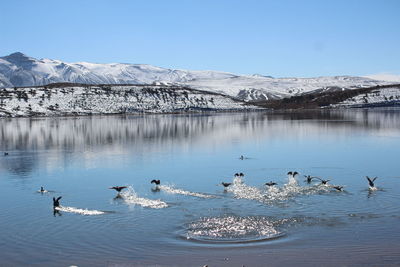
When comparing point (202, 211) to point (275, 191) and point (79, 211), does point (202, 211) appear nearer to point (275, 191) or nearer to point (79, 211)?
point (275, 191)

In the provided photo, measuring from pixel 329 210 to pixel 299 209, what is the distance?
1.66 metres

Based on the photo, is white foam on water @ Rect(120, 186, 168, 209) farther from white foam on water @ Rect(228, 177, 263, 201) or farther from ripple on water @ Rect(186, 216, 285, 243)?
white foam on water @ Rect(228, 177, 263, 201)

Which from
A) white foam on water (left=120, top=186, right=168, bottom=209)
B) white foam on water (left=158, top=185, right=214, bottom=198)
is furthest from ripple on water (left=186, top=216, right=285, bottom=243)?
white foam on water (left=158, top=185, right=214, bottom=198)

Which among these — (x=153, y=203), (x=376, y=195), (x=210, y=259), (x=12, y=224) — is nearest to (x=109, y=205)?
(x=153, y=203)

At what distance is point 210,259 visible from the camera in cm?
1922

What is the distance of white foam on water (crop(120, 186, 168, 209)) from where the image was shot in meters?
29.8

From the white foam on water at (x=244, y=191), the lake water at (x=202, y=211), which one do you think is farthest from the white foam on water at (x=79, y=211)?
the white foam on water at (x=244, y=191)

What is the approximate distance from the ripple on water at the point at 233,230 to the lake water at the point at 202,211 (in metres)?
0.05

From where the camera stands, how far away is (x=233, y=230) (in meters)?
23.5

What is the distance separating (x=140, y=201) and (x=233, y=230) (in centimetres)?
953

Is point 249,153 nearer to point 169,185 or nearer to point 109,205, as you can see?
point 169,185

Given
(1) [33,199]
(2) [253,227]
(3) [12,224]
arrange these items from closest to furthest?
1. (2) [253,227]
2. (3) [12,224]
3. (1) [33,199]

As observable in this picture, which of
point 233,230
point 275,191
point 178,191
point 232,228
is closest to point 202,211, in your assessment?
point 232,228

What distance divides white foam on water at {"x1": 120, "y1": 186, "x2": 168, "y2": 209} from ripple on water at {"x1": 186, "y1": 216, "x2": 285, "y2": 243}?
16.1ft
